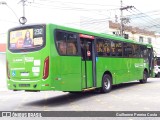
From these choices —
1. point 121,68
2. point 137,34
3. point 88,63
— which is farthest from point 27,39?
point 137,34

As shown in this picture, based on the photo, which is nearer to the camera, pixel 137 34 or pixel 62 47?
pixel 62 47

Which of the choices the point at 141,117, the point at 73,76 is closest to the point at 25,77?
the point at 73,76

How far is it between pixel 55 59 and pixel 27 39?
145cm

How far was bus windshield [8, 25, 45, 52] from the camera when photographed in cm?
1201

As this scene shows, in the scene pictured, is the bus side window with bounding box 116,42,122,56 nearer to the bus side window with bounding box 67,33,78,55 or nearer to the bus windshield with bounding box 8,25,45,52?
the bus side window with bounding box 67,33,78,55

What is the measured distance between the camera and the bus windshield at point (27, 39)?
12.0 m

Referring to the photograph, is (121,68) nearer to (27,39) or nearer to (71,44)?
(71,44)

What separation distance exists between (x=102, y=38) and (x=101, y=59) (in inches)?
44.5

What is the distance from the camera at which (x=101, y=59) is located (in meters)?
15.5

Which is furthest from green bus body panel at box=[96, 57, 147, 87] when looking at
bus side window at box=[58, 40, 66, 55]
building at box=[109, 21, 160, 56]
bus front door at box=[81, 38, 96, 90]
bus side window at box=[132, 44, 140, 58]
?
building at box=[109, 21, 160, 56]

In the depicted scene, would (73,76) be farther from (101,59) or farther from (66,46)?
(101,59)

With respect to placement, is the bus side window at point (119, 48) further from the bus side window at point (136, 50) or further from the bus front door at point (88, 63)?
the bus front door at point (88, 63)

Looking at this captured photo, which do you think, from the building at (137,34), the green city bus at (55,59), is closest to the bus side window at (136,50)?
the green city bus at (55,59)

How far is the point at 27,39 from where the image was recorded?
12.4 m
